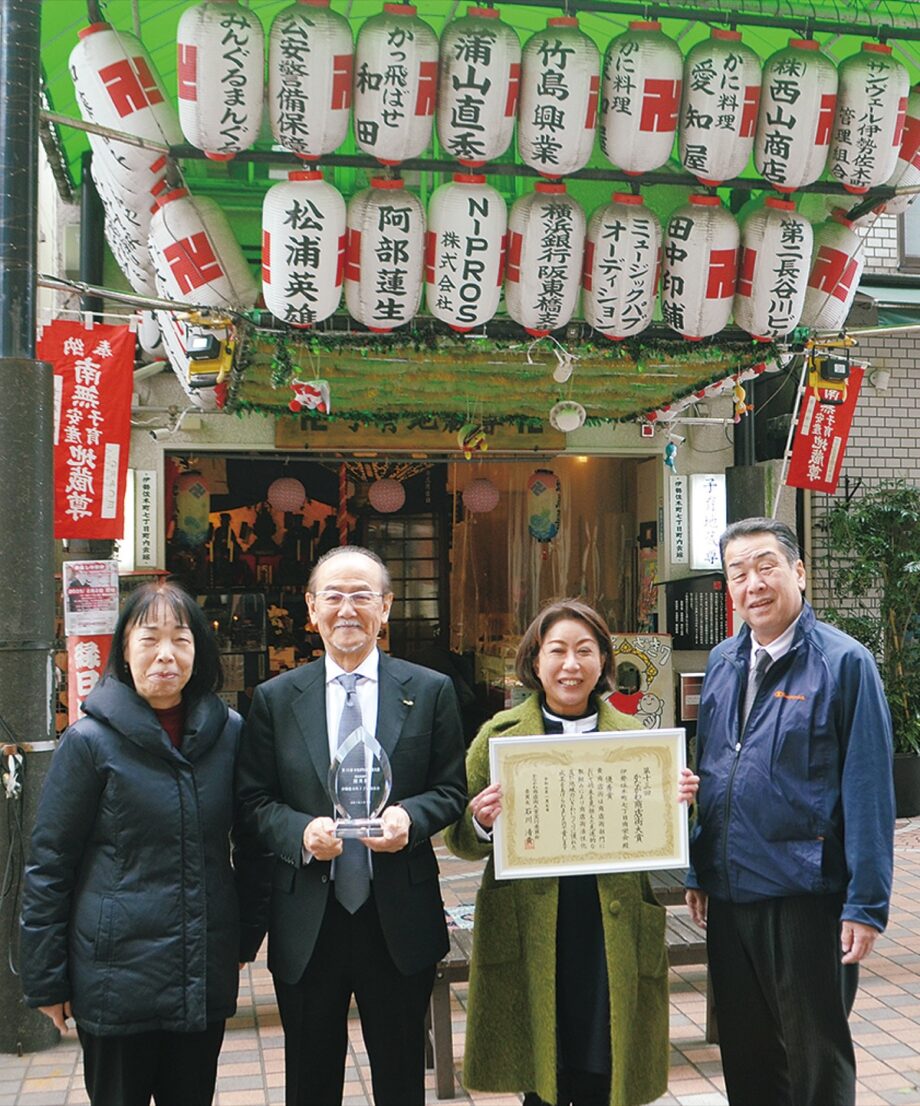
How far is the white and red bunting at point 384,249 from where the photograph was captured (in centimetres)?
612

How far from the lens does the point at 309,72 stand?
18.0ft

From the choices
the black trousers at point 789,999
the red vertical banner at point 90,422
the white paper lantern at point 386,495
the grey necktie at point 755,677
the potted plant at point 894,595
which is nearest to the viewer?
the black trousers at point 789,999

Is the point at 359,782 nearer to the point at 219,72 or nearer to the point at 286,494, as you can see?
the point at 219,72

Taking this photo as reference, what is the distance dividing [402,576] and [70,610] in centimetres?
670

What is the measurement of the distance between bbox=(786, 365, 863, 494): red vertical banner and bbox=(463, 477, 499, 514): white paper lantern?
3503mm

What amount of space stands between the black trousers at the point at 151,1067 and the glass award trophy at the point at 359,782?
2.63 feet

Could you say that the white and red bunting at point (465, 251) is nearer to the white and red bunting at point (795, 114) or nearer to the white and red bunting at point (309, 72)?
the white and red bunting at point (309, 72)

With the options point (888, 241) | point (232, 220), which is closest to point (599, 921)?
point (232, 220)

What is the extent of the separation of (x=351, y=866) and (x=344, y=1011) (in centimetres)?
46

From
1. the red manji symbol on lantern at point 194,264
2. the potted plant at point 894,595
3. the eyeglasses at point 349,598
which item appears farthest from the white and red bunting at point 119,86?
the potted plant at point 894,595

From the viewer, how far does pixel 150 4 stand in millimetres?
6387

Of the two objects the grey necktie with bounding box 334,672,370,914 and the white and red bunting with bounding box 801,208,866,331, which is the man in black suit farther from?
the white and red bunting with bounding box 801,208,866,331

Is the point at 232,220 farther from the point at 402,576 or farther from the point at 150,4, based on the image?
the point at 402,576

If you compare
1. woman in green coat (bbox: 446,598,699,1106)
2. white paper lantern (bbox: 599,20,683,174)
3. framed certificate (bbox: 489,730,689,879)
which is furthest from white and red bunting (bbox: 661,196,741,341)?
framed certificate (bbox: 489,730,689,879)
